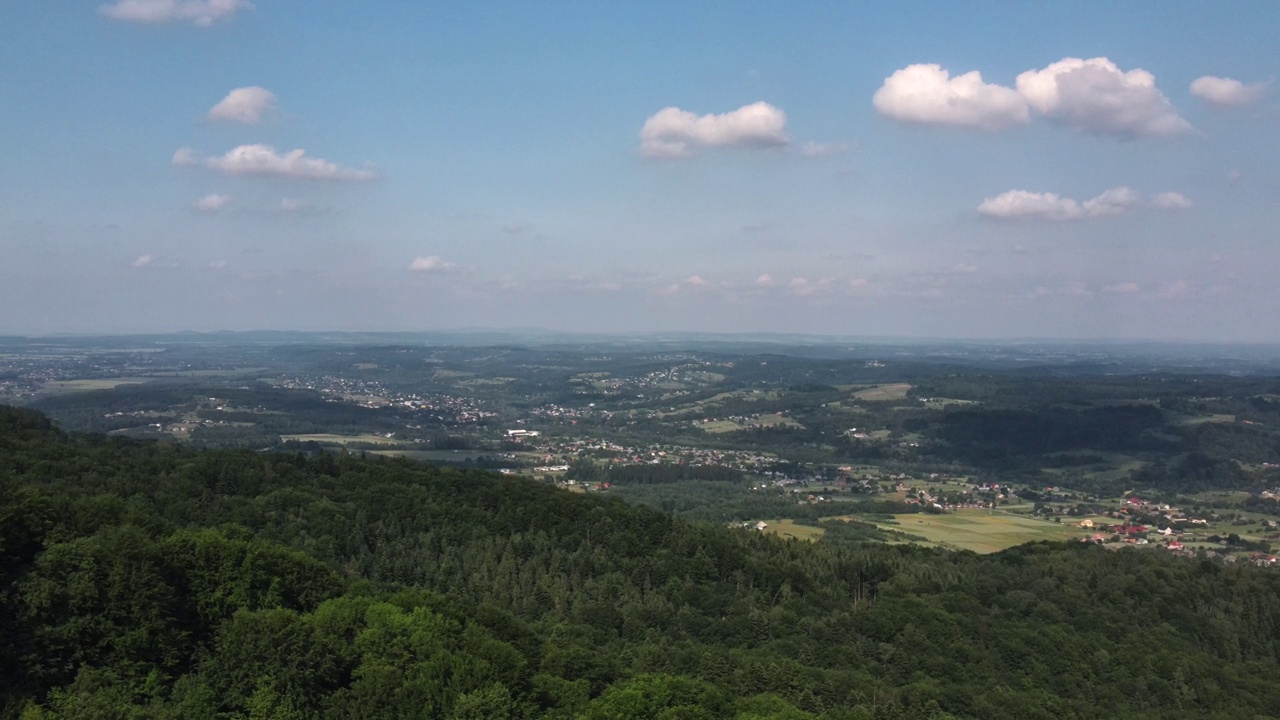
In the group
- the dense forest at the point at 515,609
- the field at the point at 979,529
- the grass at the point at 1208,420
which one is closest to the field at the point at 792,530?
the dense forest at the point at 515,609

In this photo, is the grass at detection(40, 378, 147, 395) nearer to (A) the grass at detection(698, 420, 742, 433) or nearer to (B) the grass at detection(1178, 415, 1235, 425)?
(A) the grass at detection(698, 420, 742, 433)

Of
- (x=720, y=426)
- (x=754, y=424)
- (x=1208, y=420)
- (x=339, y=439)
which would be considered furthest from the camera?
(x=720, y=426)

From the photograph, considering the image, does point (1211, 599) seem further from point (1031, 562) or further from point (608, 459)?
point (608, 459)

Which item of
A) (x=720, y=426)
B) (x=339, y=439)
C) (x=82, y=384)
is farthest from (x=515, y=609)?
(x=82, y=384)

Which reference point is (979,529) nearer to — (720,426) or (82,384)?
(720,426)

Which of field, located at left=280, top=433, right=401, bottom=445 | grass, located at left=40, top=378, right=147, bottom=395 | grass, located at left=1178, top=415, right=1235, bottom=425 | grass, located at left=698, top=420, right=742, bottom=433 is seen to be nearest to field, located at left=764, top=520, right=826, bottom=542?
field, located at left=280, top=433, right=401, bottom=445
